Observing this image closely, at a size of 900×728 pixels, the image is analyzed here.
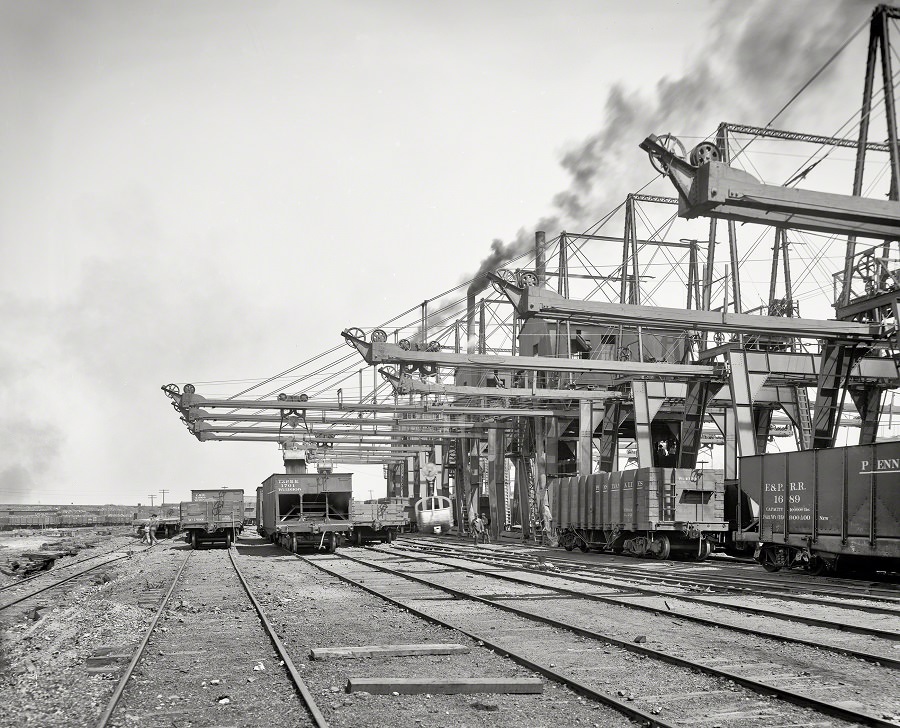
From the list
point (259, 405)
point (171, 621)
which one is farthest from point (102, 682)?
point (259, 405)

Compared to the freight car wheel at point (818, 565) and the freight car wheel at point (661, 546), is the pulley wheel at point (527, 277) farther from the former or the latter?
the freight car wheel at point (818, 565)

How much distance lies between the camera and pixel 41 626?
41.6 ft

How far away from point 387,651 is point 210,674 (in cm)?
191

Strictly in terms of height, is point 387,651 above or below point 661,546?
above

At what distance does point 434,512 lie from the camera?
55375mm

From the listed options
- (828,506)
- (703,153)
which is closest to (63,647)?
(703,153)

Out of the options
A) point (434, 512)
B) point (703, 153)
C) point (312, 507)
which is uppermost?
point (703, 153)

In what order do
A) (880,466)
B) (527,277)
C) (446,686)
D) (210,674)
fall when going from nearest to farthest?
(446,686)
(210,674)
(880,466)
(527,277)

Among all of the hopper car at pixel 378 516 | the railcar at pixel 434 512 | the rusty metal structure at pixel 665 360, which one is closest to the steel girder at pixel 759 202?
the rusty metal structure at pixel 665 360

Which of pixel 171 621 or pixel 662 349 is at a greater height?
pixel 662 349

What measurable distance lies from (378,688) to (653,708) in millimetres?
2398

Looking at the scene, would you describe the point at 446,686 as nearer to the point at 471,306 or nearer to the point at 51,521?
the point at 471,306

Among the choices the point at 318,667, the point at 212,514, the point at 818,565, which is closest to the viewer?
the point at 318,667

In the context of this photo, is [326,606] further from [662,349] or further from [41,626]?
[662,349]
